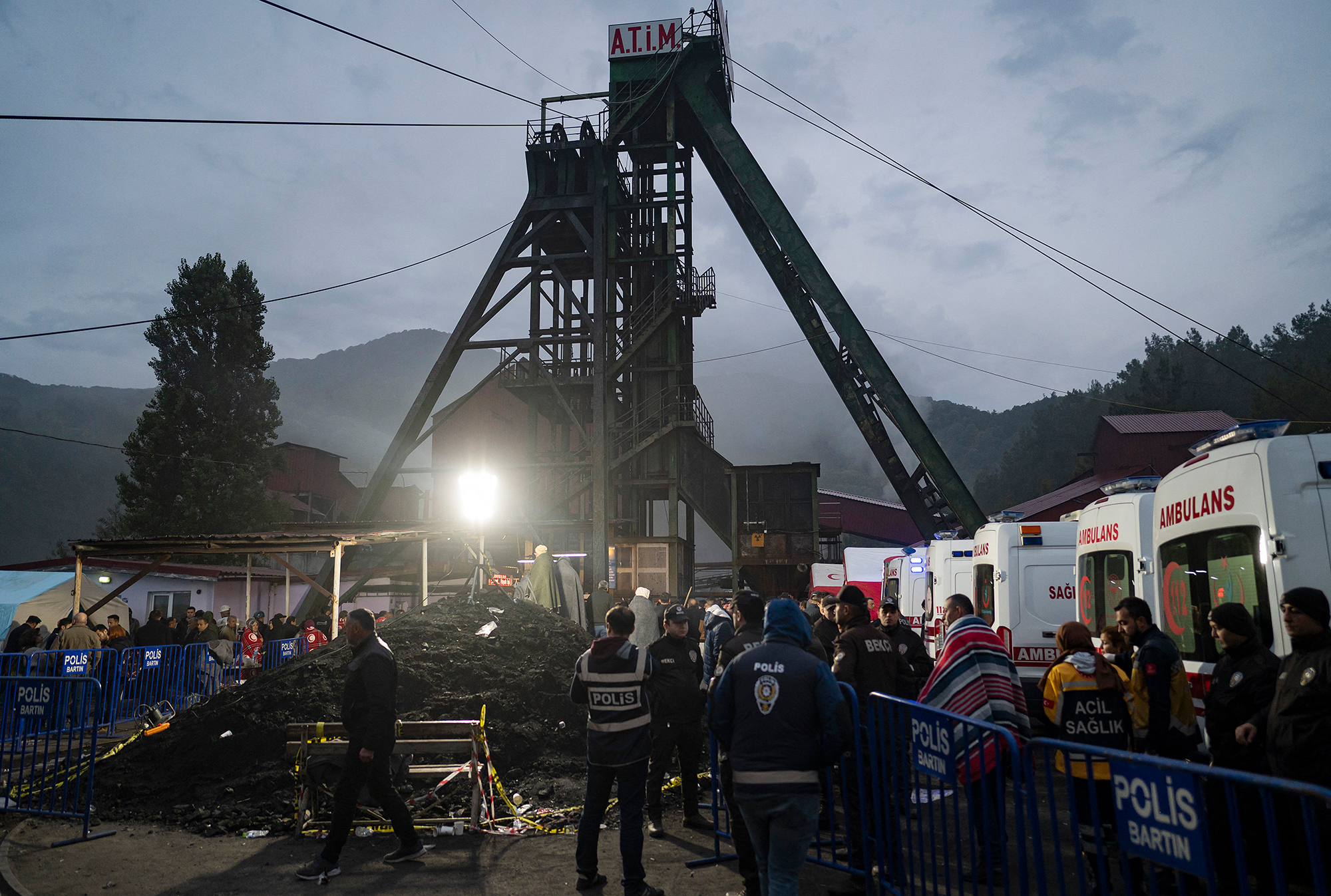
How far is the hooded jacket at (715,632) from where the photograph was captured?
838 cm

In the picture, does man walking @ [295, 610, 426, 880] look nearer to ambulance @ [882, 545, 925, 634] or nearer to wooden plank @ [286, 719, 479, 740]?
wooden plank @ [286, 719, 479, 740]

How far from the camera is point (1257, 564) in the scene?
5293mm

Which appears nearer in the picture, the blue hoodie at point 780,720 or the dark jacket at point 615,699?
the blue hoodie at point 780,720

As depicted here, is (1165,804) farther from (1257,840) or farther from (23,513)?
(23,513)

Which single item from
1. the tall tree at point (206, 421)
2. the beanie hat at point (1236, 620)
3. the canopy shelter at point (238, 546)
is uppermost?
the tall tree at point (206, 421)

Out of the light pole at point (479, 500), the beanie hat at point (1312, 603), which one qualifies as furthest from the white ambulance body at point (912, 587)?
the beanie hat at point (1312, 603)

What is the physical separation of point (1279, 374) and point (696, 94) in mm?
57356

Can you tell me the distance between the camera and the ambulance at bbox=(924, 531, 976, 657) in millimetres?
13312

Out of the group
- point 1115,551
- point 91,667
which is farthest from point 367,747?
point 91,667

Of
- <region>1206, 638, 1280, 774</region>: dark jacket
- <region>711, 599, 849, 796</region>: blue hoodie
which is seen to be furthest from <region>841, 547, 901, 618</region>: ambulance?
<region>711, 599, 849, 796</region>: blue hoodie

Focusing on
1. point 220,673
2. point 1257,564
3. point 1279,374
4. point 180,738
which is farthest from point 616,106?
point 1279,374

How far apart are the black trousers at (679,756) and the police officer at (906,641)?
1.98 meters

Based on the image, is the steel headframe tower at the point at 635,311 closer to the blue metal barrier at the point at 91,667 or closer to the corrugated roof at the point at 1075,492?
the blue metal barrier at the point at 91,667

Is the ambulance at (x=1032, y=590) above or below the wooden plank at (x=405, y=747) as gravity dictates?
above
